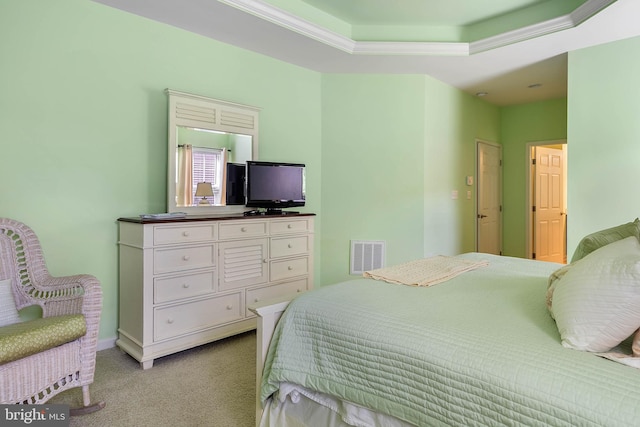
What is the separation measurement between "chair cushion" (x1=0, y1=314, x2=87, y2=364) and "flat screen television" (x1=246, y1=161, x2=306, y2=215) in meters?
1.73

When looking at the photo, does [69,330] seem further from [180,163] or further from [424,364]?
[424,364]

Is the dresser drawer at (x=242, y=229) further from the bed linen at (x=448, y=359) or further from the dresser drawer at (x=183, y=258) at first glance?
the bed linen at (x=448, y=359)

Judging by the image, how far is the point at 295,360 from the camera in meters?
1.44

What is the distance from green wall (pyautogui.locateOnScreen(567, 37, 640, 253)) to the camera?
3234 millimetres

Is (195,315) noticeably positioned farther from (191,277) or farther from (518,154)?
(518,154)

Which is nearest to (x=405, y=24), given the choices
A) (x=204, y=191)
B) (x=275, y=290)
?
(x=204, y=191)

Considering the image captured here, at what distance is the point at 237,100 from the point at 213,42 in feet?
1.75

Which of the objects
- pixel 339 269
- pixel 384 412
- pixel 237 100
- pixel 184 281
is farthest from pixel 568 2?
pixel 184 281

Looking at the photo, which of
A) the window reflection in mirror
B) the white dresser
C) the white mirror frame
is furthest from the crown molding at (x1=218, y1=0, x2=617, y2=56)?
the white dresser

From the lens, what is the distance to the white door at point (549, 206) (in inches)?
221

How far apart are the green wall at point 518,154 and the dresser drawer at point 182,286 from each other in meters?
4.88

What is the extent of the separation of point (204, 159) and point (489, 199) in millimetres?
4348

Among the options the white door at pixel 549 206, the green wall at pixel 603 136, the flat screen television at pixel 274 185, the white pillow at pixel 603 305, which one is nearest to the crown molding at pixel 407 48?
the green wall at pixel 603 136

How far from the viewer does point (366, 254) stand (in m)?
4.24
